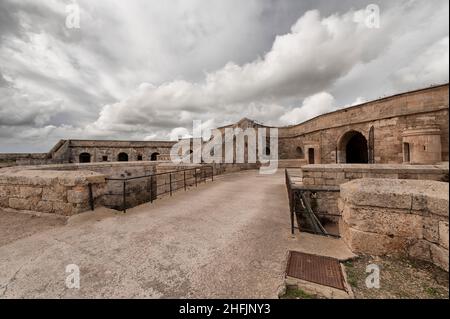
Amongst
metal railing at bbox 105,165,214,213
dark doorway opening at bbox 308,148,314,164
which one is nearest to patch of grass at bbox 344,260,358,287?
metal railing at bbox 105,165,214,213

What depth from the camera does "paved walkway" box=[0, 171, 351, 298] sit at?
1921 millimetres

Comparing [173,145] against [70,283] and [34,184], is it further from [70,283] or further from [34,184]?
[70,283]

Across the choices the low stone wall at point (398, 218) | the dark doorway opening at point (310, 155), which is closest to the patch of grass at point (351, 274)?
the low stone wall at point (398, 218)

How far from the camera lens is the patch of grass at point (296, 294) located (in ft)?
5.94

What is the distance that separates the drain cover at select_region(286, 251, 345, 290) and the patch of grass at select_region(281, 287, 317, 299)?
18cm

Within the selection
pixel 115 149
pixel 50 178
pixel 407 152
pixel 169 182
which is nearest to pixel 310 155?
pixel 407 152

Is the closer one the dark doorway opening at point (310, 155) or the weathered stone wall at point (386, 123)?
the weathered stone wall at point (386, 123)

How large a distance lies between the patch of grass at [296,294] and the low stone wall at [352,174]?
160 inches

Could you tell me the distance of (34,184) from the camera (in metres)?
4.53

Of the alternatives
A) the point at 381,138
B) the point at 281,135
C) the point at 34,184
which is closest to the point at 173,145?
the point at 281,135

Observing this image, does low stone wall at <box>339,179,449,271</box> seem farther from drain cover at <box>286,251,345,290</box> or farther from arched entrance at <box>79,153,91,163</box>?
arched entrance at <box>79,153,91,163</box>

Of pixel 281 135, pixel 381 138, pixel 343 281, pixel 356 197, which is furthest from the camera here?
pixel 281 135

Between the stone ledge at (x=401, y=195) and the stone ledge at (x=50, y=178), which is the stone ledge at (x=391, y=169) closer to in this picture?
the stone ledge at (x=401, y=195)
